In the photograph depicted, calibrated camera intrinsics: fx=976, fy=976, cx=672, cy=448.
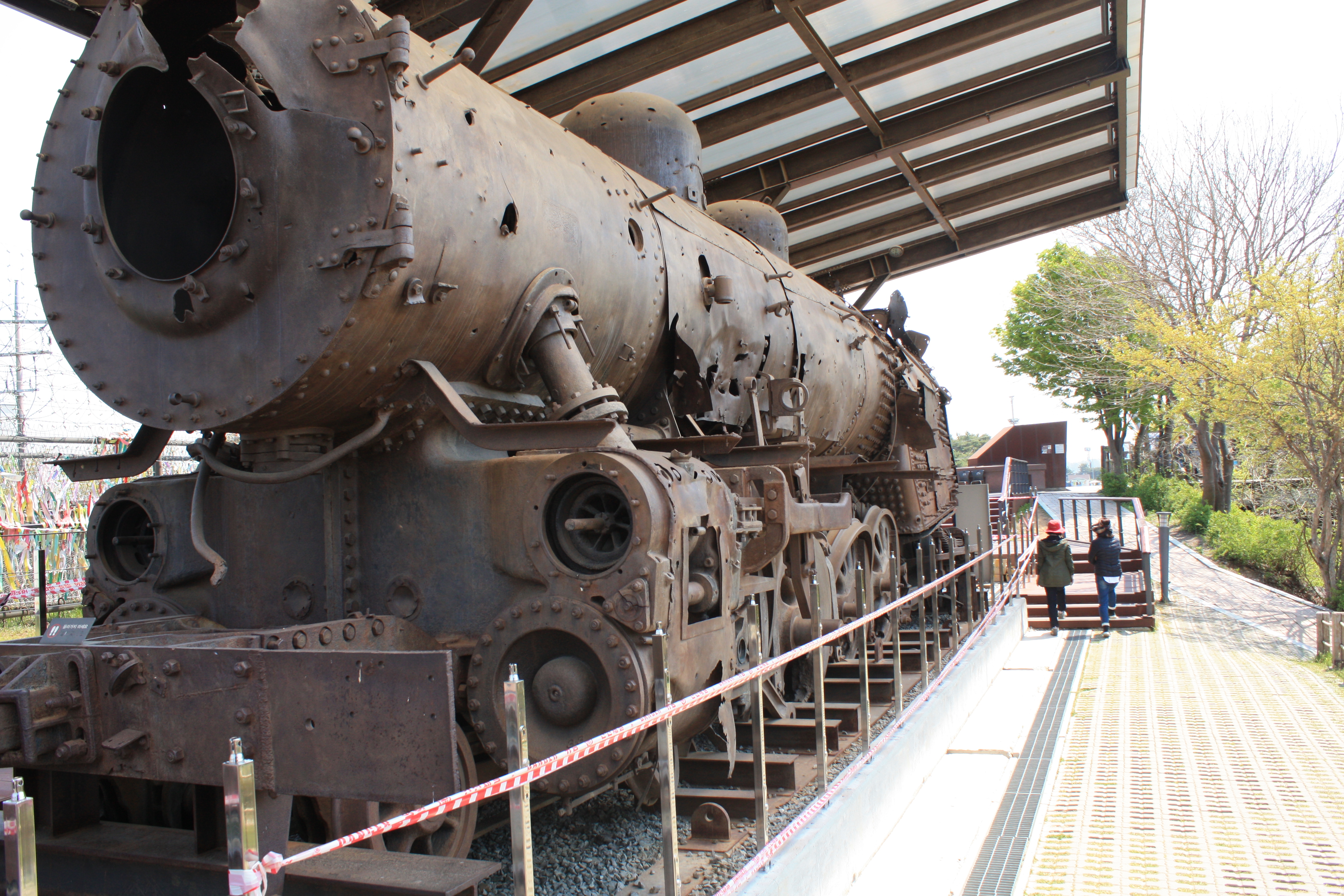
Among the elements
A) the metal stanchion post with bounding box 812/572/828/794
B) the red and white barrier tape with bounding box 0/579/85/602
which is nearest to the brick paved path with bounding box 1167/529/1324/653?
the metal stanchion post with bounding box 812/572/828/794

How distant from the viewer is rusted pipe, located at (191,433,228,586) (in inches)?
130

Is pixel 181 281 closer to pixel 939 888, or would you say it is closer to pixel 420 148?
pixel 420 148

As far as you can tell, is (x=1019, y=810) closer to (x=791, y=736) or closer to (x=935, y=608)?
(x=791, y=736)

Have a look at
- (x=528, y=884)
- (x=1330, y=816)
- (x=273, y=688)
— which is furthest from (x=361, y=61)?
(x=1330, y=816)

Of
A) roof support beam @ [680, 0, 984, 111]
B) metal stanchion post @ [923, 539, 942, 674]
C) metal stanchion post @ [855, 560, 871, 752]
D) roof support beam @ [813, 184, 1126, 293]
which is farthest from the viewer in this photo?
roof support beam @ [813, 184, 1126, 293]

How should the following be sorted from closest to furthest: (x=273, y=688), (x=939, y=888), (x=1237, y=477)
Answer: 1. (x=273, y=688)
2. (x=939, y=888)
3. (x=1237, y=477)

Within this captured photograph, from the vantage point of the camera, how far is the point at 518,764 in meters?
2.11

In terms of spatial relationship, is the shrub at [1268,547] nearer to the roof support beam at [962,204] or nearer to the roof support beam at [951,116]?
the roof support beam at [962,204]

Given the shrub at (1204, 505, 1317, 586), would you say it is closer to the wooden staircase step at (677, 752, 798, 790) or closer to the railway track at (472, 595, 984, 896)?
the railway track at (472, 595, 984, 896)

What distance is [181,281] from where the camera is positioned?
10.6ft

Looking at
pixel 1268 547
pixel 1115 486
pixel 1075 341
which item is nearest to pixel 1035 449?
pixel 1115 486

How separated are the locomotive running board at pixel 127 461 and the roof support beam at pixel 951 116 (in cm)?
945

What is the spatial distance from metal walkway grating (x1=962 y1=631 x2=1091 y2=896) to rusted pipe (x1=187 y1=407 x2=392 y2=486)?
302 centimetres

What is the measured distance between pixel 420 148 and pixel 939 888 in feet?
11.5
